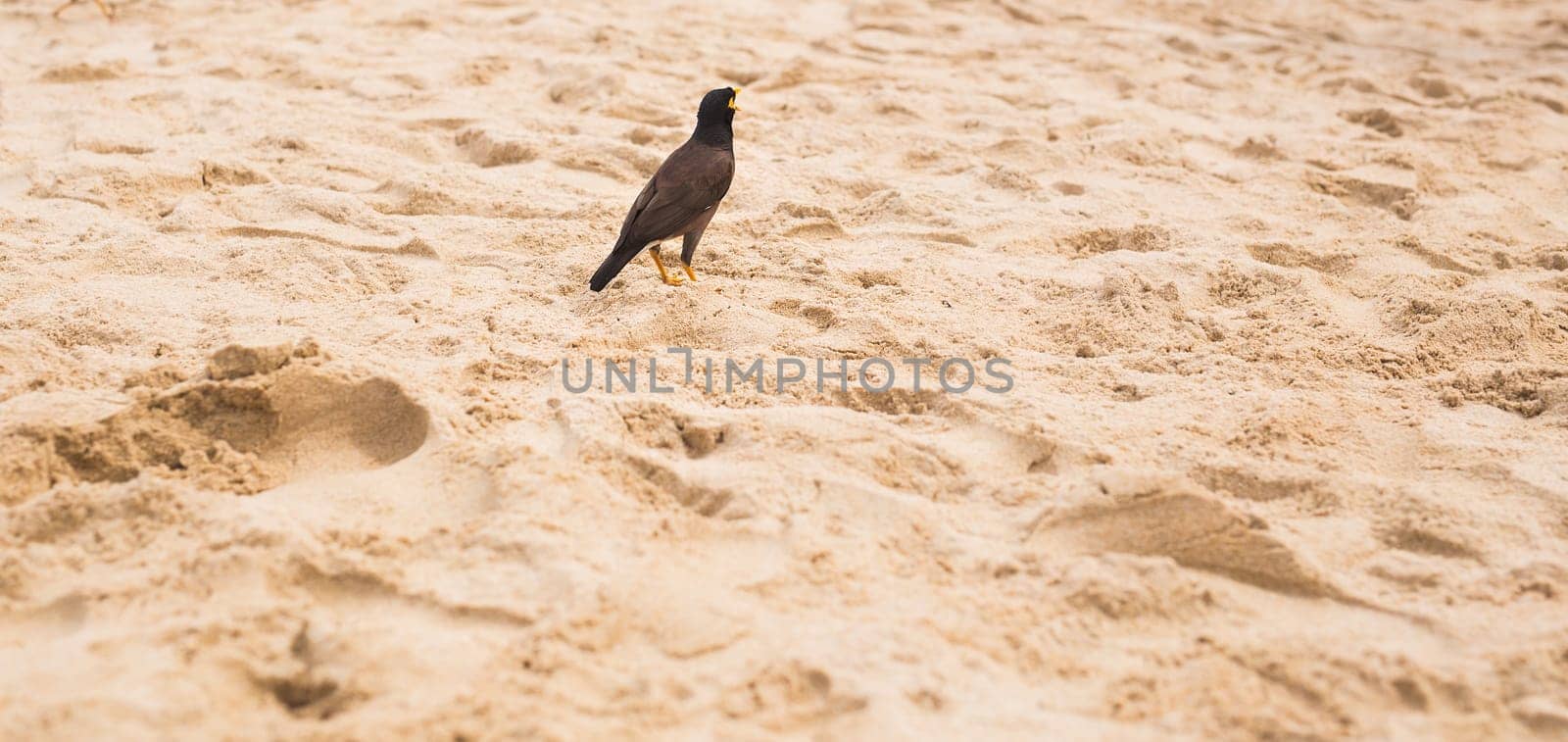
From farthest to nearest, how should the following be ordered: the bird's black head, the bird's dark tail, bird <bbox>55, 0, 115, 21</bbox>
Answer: bird <bbox>55, 0, 115, 21</bbox> < the bird's black head < the bird's dark tail

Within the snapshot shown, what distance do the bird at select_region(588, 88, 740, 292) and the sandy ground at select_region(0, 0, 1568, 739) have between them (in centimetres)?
11

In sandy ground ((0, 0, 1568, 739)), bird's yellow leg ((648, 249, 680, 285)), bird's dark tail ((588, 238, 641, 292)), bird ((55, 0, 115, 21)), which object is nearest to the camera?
sandy ground ((0, 0, 1568, 739))

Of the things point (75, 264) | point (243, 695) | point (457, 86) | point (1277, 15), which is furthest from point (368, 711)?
point (1277, 15)

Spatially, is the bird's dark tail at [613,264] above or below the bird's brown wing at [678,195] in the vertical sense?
below

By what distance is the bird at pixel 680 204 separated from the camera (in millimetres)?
3115

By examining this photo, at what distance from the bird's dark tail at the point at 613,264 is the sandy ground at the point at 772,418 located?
9cm

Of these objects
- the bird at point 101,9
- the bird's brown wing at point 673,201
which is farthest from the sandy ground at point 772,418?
the bird at point 101,9

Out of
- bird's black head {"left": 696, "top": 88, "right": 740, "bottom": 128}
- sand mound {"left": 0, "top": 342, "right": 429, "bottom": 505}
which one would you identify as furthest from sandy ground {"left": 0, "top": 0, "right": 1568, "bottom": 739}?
bird's black head {"left": 696, "top": 88, "right": 740, "bottom": 128}

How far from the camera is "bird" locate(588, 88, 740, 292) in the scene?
3115 mm

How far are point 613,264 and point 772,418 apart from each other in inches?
34.7

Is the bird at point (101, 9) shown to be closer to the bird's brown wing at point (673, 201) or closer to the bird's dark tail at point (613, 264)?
the bird's brown wing at point (673, 201)

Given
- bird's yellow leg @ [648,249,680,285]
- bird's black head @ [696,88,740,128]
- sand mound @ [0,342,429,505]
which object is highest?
A: bird's black head @ [696,88,740,128]

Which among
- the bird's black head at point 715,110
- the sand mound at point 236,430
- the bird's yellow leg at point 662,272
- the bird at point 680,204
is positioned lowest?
the sand mound at point 236,430

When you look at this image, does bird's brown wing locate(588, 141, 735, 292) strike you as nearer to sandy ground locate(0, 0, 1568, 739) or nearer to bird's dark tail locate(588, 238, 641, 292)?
bird's dark tail locate(588, 238, 641, 292)
